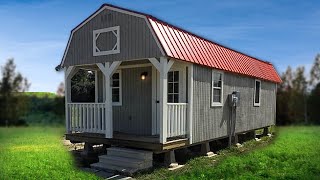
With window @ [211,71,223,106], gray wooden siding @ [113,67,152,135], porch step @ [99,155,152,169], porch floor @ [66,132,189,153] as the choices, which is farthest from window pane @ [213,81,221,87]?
porch step @ [99,155,152,169]

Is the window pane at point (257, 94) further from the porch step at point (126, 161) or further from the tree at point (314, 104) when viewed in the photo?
the porch step at point (126, 161)

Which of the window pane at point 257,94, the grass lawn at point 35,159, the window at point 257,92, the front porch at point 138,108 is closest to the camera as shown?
the grass lawn at point 35,159

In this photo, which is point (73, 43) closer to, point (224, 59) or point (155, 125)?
point (155, 125)

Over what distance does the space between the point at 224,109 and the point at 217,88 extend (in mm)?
948

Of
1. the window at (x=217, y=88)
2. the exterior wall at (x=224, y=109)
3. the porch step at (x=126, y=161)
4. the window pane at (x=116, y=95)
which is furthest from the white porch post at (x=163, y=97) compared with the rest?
the window pane at (x=116, y=95)

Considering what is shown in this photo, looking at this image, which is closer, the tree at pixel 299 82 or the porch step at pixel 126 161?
the porch step at pixel 126 161

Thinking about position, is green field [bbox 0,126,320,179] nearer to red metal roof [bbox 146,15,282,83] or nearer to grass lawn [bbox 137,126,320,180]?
grass lawn [bbox 137,126,320,180]

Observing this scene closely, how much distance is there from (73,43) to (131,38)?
249cm

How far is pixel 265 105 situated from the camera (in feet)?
50.4

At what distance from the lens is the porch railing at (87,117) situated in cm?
907

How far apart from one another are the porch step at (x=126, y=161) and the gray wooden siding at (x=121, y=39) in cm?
245

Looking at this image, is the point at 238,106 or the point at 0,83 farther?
the point at 238,106

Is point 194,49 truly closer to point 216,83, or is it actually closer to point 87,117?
point 216,83

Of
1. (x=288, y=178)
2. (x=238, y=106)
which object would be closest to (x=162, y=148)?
(x=288, y=178)
